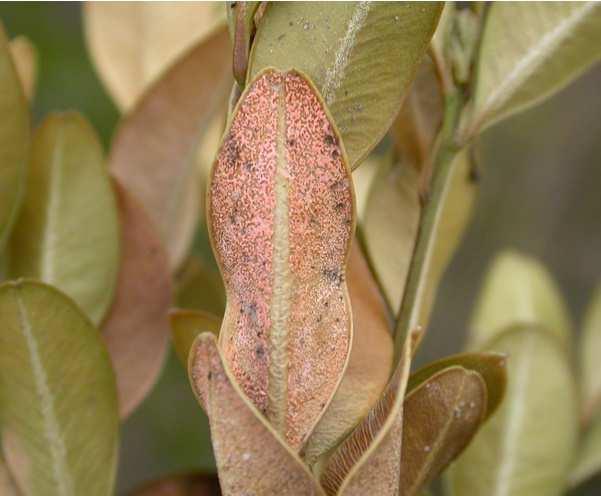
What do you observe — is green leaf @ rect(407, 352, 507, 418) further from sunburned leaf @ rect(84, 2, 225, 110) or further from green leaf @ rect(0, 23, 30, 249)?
sunburned leaf @ rect(84, 2, 225, 110)

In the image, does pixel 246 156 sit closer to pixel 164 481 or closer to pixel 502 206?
pixel 164 481

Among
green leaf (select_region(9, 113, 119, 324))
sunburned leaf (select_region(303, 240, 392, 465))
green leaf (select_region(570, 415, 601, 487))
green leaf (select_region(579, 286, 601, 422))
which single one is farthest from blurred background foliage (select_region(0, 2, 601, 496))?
sunburned leaf (select_region(303, 240, 392, 465))

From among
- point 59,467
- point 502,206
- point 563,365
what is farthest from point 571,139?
point 59,467

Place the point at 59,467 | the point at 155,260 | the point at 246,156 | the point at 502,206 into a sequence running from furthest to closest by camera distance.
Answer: the point at 502,206 < the point at 155,260 < the point at 59,467 < the point at 246,156

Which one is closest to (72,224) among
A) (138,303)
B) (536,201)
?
(138,303)

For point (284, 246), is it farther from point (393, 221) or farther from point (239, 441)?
point (393, 221)

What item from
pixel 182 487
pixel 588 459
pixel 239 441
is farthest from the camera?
pixel 588 459

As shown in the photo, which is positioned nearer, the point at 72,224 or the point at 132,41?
the point at 72,224
